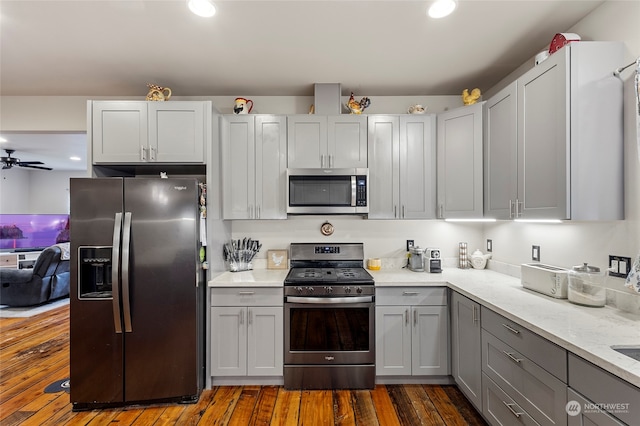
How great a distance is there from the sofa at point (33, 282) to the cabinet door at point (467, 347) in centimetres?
582

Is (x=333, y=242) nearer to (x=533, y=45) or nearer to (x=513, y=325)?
(x=513, y=325)

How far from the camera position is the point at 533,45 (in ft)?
7.14

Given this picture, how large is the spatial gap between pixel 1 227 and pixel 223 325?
753 cm

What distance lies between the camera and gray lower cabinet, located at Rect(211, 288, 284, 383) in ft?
7.95

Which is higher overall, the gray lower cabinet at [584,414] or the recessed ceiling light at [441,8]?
the recessed ceiling light at [441,8]

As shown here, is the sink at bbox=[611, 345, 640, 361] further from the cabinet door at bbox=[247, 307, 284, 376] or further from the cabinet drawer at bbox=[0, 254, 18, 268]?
the cabinet drawer at bbox=[0, 254, 18, 268]

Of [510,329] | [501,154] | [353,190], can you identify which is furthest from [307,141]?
[510,329]

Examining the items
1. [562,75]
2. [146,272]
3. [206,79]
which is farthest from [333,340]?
[206,79]

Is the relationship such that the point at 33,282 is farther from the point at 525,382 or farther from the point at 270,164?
the point at 525,382

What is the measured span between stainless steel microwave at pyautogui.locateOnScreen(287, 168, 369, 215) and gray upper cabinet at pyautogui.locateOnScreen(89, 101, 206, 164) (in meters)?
0.87

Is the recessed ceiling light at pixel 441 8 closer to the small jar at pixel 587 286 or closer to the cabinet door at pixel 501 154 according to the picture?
the cabinet door at pixel 501 154

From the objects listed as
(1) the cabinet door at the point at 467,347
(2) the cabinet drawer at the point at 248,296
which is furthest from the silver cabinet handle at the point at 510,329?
(2) the cabinet drawer at the point at 248,296

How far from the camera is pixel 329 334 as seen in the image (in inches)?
94.7

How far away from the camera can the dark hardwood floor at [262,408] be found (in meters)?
2.05
